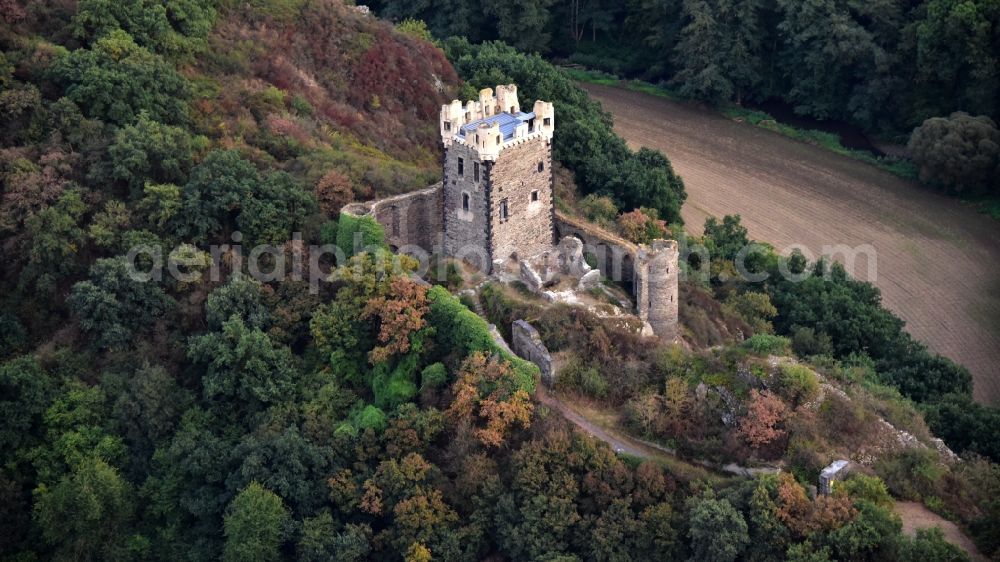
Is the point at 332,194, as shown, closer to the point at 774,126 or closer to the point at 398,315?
the point at 398,315

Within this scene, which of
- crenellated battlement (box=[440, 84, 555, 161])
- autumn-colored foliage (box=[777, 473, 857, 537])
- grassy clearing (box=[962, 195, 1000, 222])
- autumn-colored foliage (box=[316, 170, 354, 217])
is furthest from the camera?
grassy clearing (box=[962, 195, 1000, 222])

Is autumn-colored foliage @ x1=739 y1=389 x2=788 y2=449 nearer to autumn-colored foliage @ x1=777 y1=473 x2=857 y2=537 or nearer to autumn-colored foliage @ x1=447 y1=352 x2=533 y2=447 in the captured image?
autumn-colored foliage @ x1=777 y1=473 x2=857 y2=537

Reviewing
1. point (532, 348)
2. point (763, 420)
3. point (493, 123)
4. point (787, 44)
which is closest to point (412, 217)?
point (493, 123)

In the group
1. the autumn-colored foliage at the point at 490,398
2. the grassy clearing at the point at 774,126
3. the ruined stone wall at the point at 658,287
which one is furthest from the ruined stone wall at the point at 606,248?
the grassy clearing at the point at 774,126

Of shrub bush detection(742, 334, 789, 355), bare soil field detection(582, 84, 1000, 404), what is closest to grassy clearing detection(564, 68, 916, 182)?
bare soil field detection(582, 84, 1000, 404)

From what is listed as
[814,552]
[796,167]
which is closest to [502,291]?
[814,552]

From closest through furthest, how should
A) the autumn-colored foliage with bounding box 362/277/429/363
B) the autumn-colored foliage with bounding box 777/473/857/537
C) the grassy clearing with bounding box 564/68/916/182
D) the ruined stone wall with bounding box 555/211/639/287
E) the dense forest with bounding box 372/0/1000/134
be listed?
the autumn-colored foliage with bounding box 777/473/857/537, the autumn-colored foliage with bounding box 362/277/429/363, the ruined stone wall with bounding box 555/211/639/287, the dense forest with bounding box 372/0/1000/134, the grassy clearing with bounding box 564/68/916/182

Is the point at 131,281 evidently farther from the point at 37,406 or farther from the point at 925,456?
the point at 925,456

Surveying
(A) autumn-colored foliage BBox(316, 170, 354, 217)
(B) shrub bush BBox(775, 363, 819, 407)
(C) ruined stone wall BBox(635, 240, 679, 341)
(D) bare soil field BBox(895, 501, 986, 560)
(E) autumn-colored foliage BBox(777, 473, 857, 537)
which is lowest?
(D) bare soil field BBox(895, 501, 986, 560)
